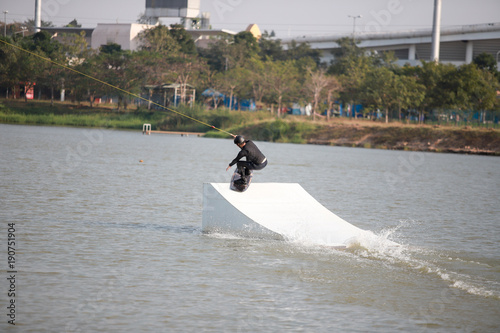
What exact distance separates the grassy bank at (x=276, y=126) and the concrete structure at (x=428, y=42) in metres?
28.8

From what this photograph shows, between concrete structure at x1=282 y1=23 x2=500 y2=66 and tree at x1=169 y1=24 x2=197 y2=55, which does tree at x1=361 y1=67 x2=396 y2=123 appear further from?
tree at x1=169 y1=24 x2=197 y2=55

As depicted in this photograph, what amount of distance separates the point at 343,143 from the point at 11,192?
5195 cm

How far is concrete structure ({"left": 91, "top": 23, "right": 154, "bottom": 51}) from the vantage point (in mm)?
109637

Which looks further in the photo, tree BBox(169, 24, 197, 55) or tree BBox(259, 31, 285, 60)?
tree BBox(259, 31, 285, 60)

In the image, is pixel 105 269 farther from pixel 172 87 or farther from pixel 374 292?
pixel 172 87

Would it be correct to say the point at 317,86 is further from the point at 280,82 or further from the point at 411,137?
the point at 411,137

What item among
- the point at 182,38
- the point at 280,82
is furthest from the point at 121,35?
the point at 280,82

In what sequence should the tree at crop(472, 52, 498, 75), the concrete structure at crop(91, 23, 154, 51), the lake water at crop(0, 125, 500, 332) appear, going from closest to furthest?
the lake water at crop(0, 125, 500, 332)
the tree at crop(472, 52, 498, 75)
the concrete structure at crop(91, 23, 154, 51)

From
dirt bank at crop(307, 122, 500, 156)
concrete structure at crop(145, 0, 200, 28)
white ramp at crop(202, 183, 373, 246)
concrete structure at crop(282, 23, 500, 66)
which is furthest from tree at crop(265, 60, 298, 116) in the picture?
white ramp at crop(202, 183, 373, 246)

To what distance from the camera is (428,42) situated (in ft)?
330

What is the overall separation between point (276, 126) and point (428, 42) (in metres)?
39.7

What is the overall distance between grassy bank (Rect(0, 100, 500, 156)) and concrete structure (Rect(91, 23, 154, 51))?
28952mm

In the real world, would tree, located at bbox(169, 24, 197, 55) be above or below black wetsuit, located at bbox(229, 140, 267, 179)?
above

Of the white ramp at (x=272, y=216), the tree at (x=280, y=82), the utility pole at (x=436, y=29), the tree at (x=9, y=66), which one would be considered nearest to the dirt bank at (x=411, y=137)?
the tree at (x=280, y=82)
